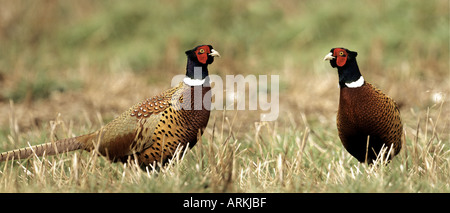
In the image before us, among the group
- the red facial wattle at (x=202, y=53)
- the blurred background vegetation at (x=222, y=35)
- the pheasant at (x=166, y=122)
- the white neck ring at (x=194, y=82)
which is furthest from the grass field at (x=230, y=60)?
the red facial wattle at (x=202, y=53)

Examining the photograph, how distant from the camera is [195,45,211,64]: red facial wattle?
379 cm

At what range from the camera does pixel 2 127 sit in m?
5.86

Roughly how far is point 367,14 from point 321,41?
2.63 ft

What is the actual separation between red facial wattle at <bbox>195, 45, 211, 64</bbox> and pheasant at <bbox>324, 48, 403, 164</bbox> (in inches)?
30.5

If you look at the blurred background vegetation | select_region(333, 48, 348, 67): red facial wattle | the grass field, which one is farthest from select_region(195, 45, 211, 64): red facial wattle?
the blurred background vegetation

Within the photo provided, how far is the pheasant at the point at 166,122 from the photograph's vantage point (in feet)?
12.4

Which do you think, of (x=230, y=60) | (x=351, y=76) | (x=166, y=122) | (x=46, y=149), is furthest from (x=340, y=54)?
(x=230, y=60)

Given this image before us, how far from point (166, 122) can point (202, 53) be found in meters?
0.50

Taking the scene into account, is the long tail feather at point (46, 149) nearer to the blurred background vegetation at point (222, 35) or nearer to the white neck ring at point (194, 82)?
the white neck ring at point (194, 82)

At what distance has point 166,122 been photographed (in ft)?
12.5

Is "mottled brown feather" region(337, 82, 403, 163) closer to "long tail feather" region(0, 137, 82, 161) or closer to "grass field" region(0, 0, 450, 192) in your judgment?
"grass field" region(0, 0, 450, 192)

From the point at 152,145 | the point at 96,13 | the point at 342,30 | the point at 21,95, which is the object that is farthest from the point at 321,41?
the point at 152,145
